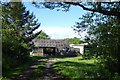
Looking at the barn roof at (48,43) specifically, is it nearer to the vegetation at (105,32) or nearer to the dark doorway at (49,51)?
the dark doorway at (49,51)

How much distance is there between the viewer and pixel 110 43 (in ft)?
58.0

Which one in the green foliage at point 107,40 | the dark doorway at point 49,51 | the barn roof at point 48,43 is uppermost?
the green foliage at point 107,40

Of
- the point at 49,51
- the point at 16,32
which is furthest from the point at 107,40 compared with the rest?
the point at 49,51

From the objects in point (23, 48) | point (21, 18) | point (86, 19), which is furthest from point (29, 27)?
point (86, 19)

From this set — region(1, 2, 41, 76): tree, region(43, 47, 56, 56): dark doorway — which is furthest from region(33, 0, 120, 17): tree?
region(43, 47, 56, 56): dark doorway

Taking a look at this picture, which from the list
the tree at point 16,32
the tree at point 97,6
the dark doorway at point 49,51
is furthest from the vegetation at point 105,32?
the dark doorway at point 49,51

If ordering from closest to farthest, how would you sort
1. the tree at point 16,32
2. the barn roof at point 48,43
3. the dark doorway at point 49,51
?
the tree at point 16,32 → the dark doorway at point 49,51 → the barn roof at point 48,43

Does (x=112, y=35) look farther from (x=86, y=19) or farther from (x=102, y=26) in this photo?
(x=86, y=19)

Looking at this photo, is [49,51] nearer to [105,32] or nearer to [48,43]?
[48,43]

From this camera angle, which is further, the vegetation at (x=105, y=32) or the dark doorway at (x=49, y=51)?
the dark doorway at (x=49, y=51)

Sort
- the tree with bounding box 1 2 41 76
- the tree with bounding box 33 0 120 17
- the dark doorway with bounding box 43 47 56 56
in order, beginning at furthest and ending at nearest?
1. the dark doorway with bounding box 43 47 56 56
2. the tree with bounding box 1 2 41 76
3. the tree with bounding box 33 0 120 17

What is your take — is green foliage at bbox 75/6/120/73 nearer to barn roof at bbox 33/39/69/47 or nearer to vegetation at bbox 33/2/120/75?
vegetation at bbox 33/2/120/75

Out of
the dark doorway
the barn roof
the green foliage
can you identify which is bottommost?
the dark doorway

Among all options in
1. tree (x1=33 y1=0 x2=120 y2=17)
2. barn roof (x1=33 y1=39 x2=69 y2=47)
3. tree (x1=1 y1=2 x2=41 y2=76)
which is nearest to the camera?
tree (x1=33 y1=0 x2=120 y2=17)
